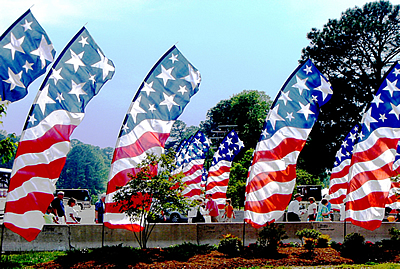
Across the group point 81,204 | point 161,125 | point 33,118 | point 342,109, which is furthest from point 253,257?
point 81,204

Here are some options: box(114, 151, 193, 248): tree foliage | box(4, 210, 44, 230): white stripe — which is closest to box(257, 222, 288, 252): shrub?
box(114, 151, 193, 248): tree foliage

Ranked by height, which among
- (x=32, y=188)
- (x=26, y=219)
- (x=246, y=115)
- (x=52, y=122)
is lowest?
(x=26, y=219)

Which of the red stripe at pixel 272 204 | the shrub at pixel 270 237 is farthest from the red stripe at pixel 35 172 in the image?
the shrub at pixel 270 237

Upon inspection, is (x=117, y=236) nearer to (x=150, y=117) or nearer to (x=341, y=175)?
(x=150, y=117)

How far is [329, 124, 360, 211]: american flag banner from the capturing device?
89.4 ft

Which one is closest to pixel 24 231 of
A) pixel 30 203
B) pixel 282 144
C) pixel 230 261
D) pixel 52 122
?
pixel 30 203

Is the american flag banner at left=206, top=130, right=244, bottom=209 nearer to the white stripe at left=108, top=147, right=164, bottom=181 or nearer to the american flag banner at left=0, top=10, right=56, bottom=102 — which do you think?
the white stripe at left=108, top=147, right=164, bottom=181

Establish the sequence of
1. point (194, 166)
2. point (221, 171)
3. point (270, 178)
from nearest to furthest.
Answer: point (270, 178) < point (221, 171) < point (194, 166)

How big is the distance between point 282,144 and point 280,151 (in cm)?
21

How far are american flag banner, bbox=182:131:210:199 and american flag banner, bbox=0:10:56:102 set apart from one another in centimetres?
1643

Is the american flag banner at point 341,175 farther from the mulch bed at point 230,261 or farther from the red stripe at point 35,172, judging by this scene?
the red stripe at point 35,172

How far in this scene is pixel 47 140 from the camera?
11.2m

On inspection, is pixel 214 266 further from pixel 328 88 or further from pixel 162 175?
pixel 328 88

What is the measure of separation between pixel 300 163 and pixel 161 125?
118 ft
